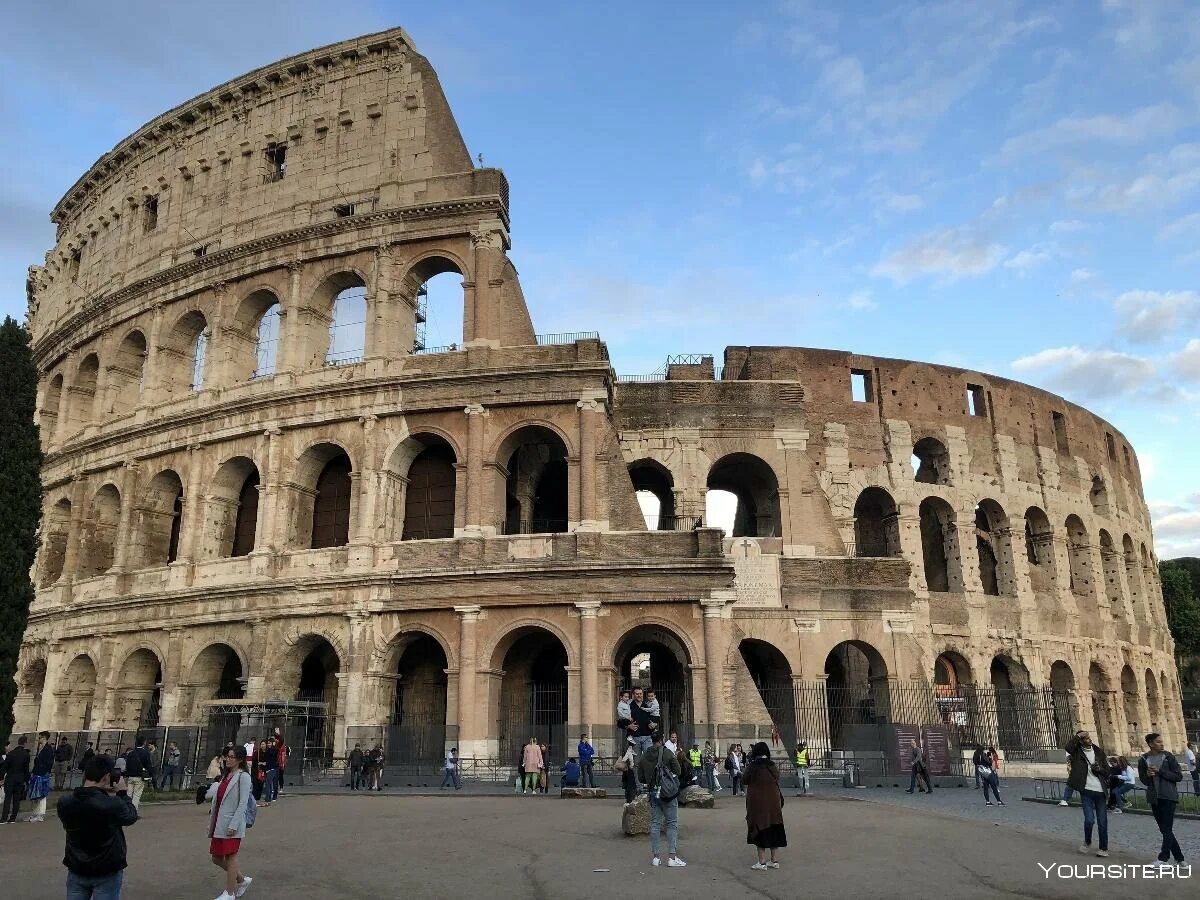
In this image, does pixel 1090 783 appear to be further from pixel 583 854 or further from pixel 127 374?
pixel 127 374

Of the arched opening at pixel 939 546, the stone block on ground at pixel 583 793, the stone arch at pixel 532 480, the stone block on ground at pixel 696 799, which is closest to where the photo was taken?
the stone block on ground at pixel 696 799

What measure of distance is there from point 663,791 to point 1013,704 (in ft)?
69.3

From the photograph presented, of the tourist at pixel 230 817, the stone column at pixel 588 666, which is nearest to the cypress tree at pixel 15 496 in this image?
the stone column at pixel 588 666

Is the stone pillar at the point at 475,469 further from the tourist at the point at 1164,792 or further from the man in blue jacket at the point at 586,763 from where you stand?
the tourist at the point at 1164,792

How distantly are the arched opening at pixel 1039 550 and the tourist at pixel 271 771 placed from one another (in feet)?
75.6

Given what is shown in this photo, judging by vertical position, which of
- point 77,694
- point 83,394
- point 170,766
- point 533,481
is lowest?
point 170,766

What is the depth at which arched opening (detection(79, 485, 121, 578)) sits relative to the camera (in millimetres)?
24234

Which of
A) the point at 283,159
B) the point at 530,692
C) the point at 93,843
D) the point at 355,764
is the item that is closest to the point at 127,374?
the point at 283,159

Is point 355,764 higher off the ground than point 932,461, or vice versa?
point 932,461

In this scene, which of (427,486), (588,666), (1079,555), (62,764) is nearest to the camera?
(588,666)

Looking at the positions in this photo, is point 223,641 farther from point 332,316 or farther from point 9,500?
point 332,316

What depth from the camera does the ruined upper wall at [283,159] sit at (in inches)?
893

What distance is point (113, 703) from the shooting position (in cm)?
2164

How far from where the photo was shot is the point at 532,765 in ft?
50.4
